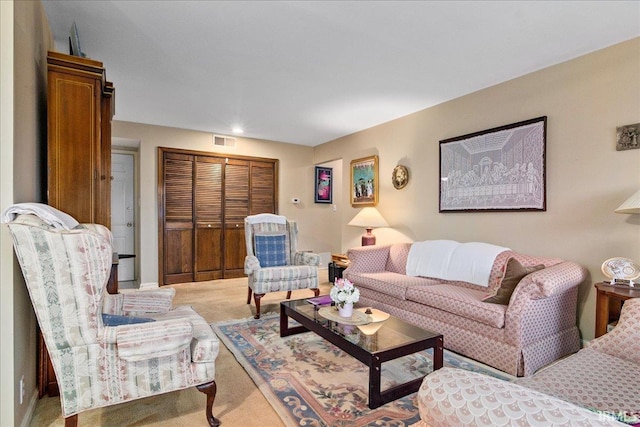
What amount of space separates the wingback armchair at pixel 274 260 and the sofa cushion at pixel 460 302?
1.27 m

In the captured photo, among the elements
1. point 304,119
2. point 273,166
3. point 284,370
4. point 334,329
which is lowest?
point 284,370

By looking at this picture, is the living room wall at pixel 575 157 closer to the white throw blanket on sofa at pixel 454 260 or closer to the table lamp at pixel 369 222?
the white throw blanket on sofa at pixel 454 260

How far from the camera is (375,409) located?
1.88 metres

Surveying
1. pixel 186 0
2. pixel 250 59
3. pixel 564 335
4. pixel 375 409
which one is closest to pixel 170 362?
pixel 375 409

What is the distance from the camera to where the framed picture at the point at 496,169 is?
302 centimetres

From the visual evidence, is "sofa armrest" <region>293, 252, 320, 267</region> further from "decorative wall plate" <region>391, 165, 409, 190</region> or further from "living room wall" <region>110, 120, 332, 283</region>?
"living room wall" <region>110, 120, 332, 283</region>

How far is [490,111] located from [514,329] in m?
2.22

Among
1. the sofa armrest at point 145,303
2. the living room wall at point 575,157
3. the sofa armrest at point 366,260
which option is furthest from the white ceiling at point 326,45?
the sofa armrest at point 145,303

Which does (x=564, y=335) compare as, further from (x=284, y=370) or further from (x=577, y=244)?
(x=284, y=370)

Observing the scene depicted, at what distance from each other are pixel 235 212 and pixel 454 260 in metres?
3.73

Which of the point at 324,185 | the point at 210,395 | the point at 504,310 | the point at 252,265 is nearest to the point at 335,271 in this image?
the point at 252,265

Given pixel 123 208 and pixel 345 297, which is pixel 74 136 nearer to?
pixel 345 297

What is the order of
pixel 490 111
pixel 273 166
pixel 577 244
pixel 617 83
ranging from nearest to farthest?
pixel 617 83 → pixel 577 244 → pixel 490 111 → pixel 273 166

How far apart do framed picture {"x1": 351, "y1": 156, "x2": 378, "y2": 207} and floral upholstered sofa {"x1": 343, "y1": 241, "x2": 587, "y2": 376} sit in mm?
1918
